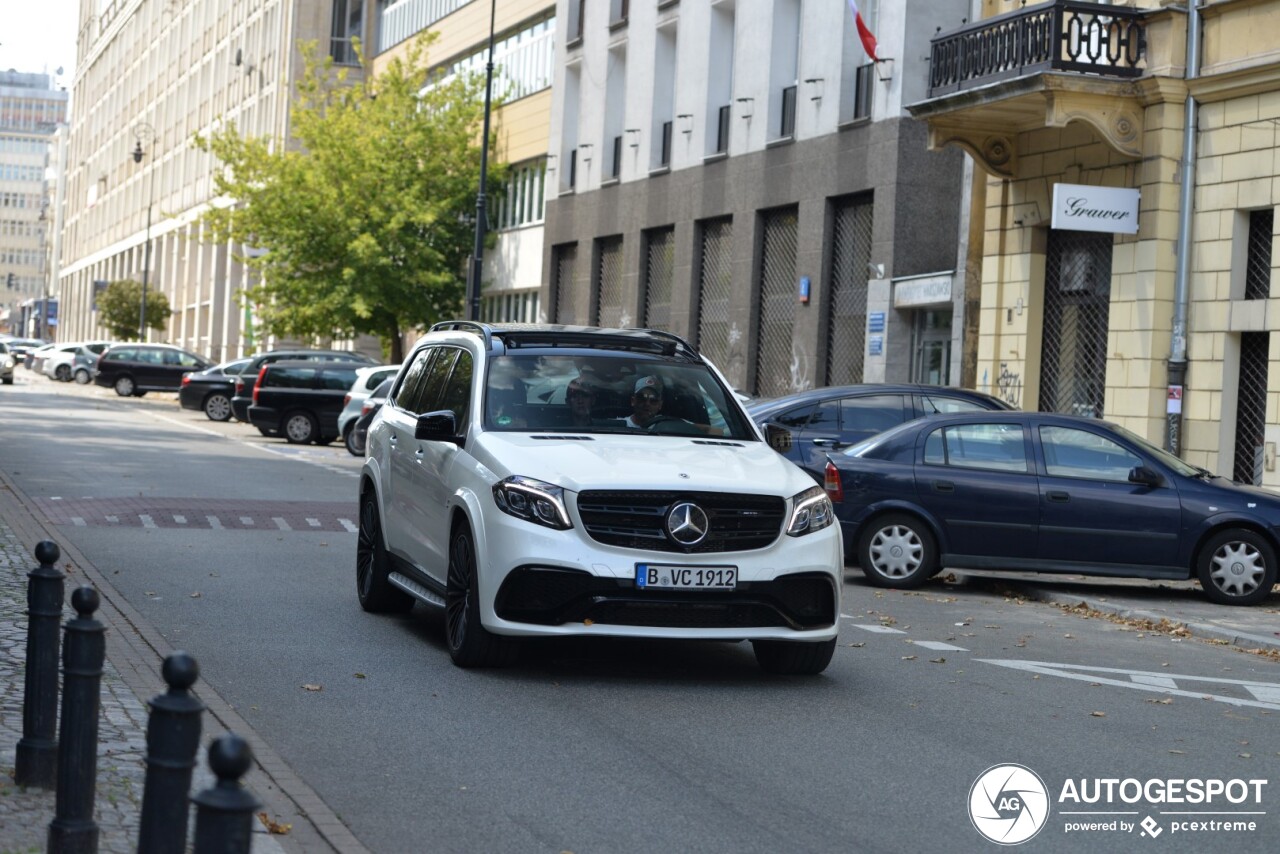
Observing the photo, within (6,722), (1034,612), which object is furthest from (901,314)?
(6,722)

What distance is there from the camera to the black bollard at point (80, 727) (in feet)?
17.7

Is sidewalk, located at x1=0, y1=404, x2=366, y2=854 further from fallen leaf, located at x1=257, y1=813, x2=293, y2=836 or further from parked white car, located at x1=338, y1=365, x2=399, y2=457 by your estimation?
parked white car, located at x1=338, y1=365, x2=399, y2=457

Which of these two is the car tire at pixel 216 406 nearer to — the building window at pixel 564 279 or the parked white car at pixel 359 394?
the building window at pixel 564 279

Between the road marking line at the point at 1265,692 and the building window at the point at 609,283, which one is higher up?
the building window at the point at 609,283

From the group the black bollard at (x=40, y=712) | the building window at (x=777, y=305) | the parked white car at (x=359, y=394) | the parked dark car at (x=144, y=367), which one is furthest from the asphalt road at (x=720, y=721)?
the parked dark car at (x=144, y=367)

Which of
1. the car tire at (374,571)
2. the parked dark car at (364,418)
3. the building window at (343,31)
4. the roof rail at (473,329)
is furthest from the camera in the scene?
the building window at (343,31)

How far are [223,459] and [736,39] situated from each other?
14.1m

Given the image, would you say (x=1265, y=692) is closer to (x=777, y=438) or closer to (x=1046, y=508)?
(x=777, y=438)

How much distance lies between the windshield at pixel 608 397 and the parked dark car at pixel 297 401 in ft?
82.2

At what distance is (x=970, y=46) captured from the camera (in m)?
24.8

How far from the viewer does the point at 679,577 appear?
9219mm

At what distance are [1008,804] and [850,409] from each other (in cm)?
1135

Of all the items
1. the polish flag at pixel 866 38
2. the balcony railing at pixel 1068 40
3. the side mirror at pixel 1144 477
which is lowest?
the side mirror at pixel 1144 477

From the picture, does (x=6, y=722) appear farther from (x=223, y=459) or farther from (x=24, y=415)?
(x=24, y=415)
